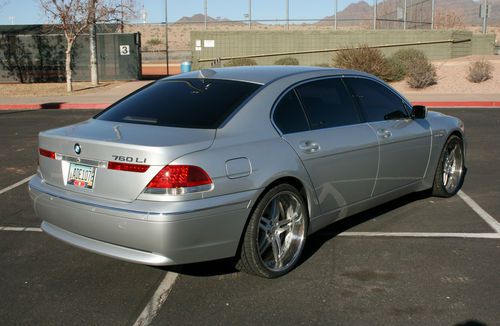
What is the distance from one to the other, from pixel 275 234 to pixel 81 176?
1.50 meters

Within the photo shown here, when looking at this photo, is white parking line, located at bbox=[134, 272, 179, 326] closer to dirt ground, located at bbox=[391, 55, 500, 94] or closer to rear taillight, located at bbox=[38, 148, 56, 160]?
rear taillight, located at bbox=[38, 148, 56, 160]

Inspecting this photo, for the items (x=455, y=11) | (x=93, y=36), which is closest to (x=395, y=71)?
(x=93, y=36)

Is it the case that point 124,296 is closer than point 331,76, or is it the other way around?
point 124,296

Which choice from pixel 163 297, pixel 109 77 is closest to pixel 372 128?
pixel 163 297

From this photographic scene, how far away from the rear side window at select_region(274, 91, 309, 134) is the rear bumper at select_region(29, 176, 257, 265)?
744 mm

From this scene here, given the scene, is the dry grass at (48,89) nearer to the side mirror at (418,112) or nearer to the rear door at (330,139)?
the side mirror at (418,112)

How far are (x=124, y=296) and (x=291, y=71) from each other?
7.74 feet

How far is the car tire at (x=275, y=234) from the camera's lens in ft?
13.8

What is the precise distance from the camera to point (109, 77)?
29.3 metres

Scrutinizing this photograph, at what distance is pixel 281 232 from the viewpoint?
14.9 ft

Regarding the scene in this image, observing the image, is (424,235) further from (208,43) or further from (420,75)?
(208,43)

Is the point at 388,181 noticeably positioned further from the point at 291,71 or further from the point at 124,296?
the point at 124,296

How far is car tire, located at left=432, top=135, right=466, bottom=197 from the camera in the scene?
259 inches

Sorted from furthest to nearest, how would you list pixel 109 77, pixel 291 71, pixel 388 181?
pixel 109 77 → pixel 388 181 → pixel 291 71
